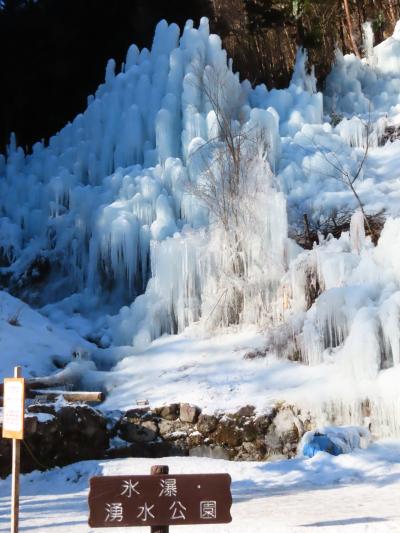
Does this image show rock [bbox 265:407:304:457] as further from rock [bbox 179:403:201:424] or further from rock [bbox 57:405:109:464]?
rock [bbox 57:405:109:464]

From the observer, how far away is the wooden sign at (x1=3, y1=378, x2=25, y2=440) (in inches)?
182

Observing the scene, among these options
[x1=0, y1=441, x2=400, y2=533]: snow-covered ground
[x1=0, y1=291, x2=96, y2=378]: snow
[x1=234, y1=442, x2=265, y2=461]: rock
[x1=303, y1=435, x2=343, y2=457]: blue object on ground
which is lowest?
[x1=0, y1=441, x2=400, y2=533]: snow-covered ground

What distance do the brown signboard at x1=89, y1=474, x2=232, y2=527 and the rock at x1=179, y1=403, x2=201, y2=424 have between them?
291 inches

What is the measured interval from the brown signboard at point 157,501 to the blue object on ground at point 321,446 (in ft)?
17.2

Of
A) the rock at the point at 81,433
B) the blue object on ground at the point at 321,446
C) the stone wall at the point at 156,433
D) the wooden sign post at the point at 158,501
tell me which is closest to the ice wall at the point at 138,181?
the stone wall at the point at 156,433

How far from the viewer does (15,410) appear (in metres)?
4.68

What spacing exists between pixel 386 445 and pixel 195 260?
6180 mm

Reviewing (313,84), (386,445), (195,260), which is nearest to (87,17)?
(313,84)

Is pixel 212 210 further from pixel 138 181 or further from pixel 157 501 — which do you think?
pixel 157 501

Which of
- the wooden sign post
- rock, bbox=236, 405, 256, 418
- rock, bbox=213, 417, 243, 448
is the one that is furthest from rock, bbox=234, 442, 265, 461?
the wooden sign post

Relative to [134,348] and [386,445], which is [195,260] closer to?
[134,348]

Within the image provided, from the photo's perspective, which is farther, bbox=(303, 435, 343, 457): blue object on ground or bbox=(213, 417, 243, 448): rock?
bbox=(213, 417, 243, 448): rock

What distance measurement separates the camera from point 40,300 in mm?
17141

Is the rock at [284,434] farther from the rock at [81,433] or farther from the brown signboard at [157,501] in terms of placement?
the brown signboard at [157,501]
